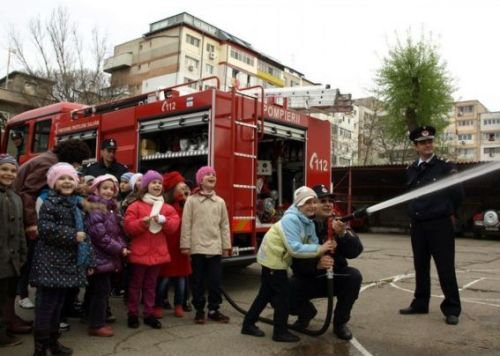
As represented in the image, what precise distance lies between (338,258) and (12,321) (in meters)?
3.17

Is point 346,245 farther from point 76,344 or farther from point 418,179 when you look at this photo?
point 76,344

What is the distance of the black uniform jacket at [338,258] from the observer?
15.2ft

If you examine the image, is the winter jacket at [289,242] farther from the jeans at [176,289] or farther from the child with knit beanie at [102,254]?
the child with knit beanie at [102,254]

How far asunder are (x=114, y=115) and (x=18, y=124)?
4.61m

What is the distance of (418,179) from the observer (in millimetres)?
5770

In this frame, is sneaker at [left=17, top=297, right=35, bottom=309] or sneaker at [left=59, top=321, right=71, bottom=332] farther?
sneaker at [left=17, top=297, right=35, bottom=309]

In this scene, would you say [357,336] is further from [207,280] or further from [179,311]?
[179,311]

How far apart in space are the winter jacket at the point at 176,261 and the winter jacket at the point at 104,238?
72cm

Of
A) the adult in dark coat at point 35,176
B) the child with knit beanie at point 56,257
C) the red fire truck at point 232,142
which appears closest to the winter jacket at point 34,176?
the adult in dark coat at point 35,176

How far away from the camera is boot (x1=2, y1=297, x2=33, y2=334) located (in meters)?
4.53

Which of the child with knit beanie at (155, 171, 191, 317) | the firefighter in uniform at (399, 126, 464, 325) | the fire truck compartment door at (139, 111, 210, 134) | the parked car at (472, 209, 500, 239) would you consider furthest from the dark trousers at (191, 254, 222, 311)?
the parked car at (472, 209, 500, 239)

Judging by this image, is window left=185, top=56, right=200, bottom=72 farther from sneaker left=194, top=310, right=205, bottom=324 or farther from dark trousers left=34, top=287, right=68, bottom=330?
dark trousers left=34, top=287, right=68, bottom=330

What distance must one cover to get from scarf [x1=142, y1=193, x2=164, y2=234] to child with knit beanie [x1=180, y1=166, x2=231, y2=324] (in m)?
0.32

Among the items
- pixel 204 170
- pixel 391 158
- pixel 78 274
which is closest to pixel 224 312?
pixel 204 170
